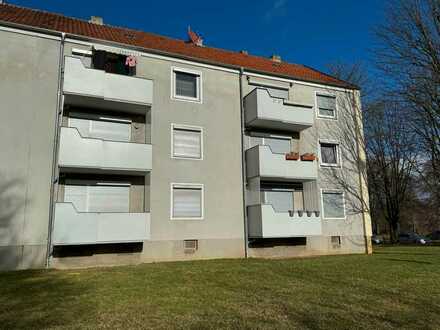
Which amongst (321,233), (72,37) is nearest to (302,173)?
(321,233)

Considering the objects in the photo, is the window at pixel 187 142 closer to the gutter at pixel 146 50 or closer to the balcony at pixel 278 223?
the gutter at pixel 146 50

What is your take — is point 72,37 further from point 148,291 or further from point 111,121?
point 148,291

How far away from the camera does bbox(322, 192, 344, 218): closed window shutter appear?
21141 millimetres

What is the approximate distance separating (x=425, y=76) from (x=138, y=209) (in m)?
13.8

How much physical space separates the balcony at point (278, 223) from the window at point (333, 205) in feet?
6.55

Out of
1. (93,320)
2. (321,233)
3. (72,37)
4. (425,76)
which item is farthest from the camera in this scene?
(321,233)

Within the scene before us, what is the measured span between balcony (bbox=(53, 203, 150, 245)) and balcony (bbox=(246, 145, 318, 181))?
599 centimetres

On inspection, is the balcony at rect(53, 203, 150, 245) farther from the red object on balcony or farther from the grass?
the red object on balcony

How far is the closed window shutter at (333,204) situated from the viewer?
21141 millimetres

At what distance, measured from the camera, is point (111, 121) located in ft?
58.2

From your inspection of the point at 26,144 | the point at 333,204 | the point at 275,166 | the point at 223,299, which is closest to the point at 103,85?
the point at 26,144

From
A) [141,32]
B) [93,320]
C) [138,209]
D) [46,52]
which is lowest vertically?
[93,320]

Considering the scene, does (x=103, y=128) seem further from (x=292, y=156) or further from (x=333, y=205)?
(x=333, y=205)

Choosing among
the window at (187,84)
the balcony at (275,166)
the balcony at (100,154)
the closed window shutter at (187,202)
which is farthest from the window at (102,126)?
the balcony at (275,166)
